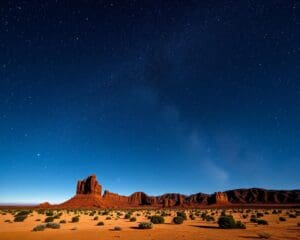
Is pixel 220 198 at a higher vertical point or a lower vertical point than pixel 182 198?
lower

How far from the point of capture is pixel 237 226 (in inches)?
733

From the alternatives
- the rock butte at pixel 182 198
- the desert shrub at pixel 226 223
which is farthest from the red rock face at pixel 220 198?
the desert shrub at pixel 226 223

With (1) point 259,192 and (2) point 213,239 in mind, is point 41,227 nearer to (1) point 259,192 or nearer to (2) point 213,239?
(2) point 213,239

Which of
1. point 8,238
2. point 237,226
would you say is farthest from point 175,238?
point 8,238

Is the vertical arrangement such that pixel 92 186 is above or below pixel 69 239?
above

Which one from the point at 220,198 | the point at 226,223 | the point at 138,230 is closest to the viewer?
the point at 138,230

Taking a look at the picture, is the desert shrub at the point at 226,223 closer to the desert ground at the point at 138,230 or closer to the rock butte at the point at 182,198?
the desert ground at the point at 138,230

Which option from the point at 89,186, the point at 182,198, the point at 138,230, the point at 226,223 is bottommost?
the point at 138,230

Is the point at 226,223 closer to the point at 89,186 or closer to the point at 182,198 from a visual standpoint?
the point at 89,186

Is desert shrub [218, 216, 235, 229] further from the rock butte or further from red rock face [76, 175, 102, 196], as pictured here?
Answer: red rock face [76, 175, 102, 196]

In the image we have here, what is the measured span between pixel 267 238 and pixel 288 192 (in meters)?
202

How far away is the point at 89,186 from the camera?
143750 mm

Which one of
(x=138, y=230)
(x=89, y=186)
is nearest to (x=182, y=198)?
(x=89, y=186)

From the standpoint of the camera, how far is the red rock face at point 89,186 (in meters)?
142
